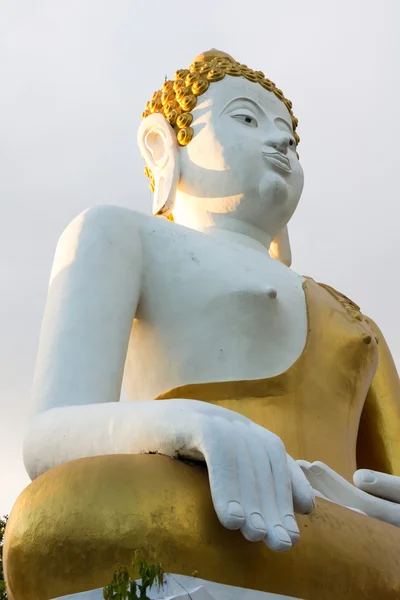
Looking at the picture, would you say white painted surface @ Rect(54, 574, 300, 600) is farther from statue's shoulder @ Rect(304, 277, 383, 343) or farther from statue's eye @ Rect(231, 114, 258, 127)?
statue's eye @ Rect(231, 114, 258, 127)

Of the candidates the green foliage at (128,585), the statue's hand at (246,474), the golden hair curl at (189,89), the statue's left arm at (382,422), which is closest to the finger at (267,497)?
the statue's hand at (246,474)

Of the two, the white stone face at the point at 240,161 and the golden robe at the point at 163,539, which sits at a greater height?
the white stone face at the point at 240,161

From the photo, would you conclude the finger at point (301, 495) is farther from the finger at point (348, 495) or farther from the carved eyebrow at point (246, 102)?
the carved eyebrow at point (246, 102)

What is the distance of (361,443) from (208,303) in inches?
50.6

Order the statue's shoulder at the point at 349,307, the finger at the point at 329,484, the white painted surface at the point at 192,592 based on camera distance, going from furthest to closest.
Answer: the statue's shoulder at the point at 349,307, the finger at the point at 329,484, the white painted surface at the point at 192,592

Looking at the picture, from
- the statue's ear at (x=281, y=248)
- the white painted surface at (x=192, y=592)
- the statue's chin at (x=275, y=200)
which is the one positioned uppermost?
the statue's chin at (x=275, y=200)

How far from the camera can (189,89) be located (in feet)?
18.7

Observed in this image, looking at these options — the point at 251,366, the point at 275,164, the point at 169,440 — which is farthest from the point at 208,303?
the point at 169,440

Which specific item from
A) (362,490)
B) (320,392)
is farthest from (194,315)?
(362,490)

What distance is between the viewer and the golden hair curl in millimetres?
5656

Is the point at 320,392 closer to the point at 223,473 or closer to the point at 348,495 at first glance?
the point at 348,495

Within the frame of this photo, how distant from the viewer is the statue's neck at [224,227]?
5.44 m

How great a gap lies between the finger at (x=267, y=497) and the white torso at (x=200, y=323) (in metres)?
1.22

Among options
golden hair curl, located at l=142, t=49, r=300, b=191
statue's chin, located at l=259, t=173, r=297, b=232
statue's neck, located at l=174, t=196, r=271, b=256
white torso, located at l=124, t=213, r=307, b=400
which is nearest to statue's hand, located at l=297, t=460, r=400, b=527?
white torso, located at l=124, t=213, r=307, b=400
